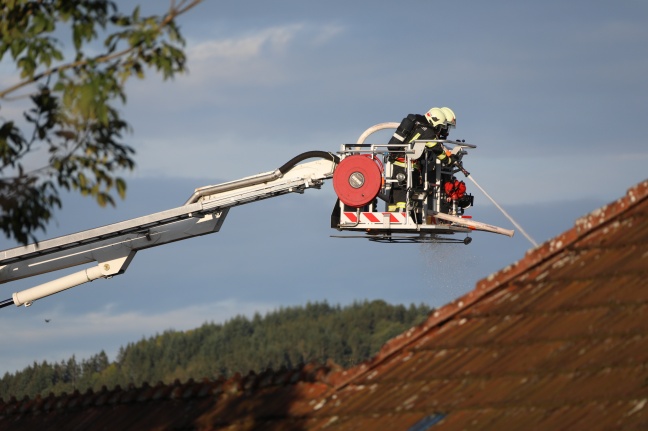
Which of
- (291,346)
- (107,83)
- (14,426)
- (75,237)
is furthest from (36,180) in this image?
(291,346)

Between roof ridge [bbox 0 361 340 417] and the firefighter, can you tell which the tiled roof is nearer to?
roof ridge [bbox 0 361 340 417]

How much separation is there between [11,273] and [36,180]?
11.6m

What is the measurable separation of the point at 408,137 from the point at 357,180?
1099 mm

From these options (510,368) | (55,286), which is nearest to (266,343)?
(55,286)

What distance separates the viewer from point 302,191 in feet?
67.9

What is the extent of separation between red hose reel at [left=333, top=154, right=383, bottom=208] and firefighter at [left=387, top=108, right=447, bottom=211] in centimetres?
33

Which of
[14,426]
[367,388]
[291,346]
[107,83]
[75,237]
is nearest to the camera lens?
[107,83]

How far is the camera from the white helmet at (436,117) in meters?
21.2

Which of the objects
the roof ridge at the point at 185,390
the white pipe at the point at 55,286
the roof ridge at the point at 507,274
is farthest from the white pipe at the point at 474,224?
the roof ridge at the point at 507,274

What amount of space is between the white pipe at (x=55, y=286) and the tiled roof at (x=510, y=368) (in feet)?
26.1

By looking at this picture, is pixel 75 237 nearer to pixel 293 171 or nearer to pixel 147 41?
pixel 293 171

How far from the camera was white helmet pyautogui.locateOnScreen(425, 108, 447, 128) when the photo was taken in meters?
21.2

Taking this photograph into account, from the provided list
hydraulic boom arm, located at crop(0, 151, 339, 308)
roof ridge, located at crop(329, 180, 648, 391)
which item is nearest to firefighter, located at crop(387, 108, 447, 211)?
hydraulic boom arm, located at crop(0, 151, 339, 308)

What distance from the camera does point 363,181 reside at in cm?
2062
